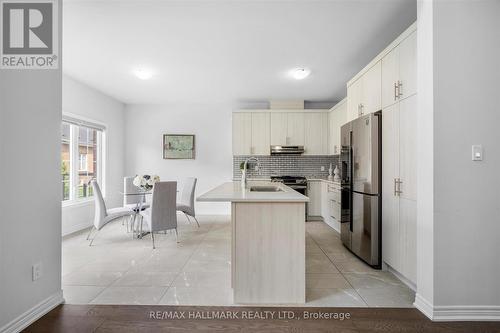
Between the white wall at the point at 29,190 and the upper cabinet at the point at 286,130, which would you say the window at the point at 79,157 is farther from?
the upper cabinet at the point at 286,130

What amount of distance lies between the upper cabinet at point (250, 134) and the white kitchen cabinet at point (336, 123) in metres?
1.37

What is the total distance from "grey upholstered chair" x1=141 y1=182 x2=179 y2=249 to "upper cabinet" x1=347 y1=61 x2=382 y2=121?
2.86 metres

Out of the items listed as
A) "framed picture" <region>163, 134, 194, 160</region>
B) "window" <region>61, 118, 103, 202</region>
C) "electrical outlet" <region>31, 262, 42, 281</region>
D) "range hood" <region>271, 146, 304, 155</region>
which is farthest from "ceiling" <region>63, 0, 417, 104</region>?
"electrical outlet" <region>31, 262, 42, 281</region>

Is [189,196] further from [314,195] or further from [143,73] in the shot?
[314,195]

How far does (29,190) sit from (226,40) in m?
2.50

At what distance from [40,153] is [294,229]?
2.10 metres

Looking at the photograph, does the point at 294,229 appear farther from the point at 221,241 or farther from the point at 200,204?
the point at 200,204

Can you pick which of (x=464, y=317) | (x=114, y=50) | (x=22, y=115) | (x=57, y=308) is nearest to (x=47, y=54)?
(x=22, y=115)

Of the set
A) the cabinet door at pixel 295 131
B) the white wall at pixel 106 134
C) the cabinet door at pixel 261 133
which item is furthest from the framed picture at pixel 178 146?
the cabinet door at pixel 295 131

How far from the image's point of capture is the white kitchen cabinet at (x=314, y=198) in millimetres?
5688

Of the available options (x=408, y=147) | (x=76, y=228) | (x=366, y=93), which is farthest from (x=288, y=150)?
(x=76, y=228)

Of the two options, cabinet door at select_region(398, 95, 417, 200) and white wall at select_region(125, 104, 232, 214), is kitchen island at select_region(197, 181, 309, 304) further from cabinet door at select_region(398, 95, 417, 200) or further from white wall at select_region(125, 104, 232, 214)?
white wall at select_region(125, 104, 232, 214)

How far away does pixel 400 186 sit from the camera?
103 inches

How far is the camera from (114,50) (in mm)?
3455
